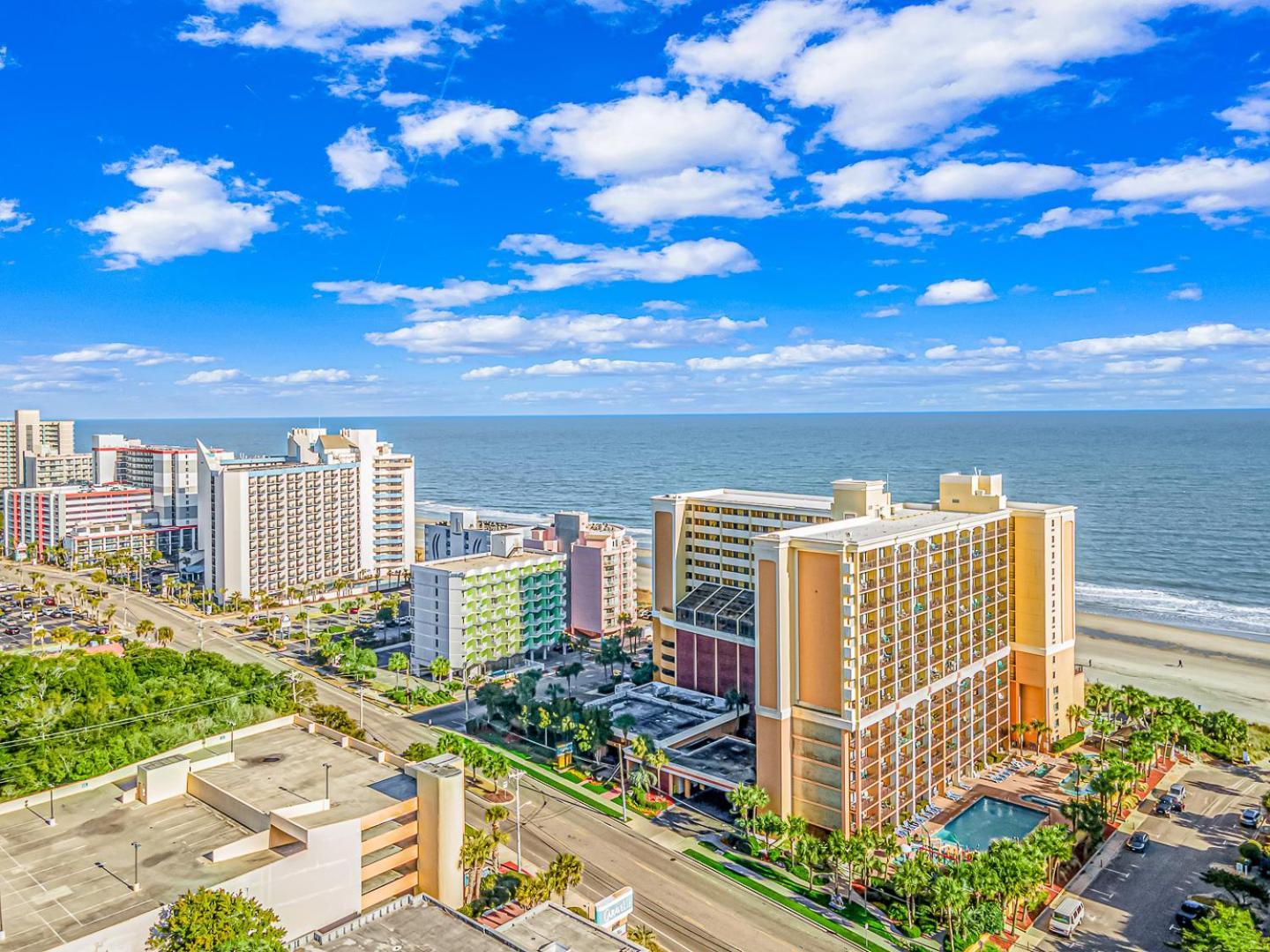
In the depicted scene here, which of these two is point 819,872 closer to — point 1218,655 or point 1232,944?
point 1232,944

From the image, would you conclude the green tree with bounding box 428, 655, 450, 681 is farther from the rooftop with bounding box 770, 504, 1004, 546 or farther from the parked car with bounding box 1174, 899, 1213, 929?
the parked car with bounding box 1174, 899, 1213, 929

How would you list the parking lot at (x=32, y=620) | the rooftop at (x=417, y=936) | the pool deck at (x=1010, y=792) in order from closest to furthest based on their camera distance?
the rooftop at (x=417, y=936), the pool deck at (x=1010, y=792), the parking lot at (x=32, y=620)

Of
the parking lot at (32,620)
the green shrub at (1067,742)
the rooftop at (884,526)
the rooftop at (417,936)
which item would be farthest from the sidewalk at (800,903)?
the parking lot at (32,620)

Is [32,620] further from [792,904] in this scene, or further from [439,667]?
[792,904]

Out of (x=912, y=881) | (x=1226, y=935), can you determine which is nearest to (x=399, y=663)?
(x=912, y=881)

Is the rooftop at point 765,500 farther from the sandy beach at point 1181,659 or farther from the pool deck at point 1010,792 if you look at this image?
the sandy beach at point 1181,659

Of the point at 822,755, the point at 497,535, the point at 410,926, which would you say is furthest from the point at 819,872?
the point at 497,535

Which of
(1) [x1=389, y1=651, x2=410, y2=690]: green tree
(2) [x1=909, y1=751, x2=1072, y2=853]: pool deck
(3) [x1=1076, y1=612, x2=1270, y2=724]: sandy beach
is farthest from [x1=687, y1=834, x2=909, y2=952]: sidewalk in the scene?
(3) [x1=1076, y1=612, x2=1270, y2=724]: sandy beach
